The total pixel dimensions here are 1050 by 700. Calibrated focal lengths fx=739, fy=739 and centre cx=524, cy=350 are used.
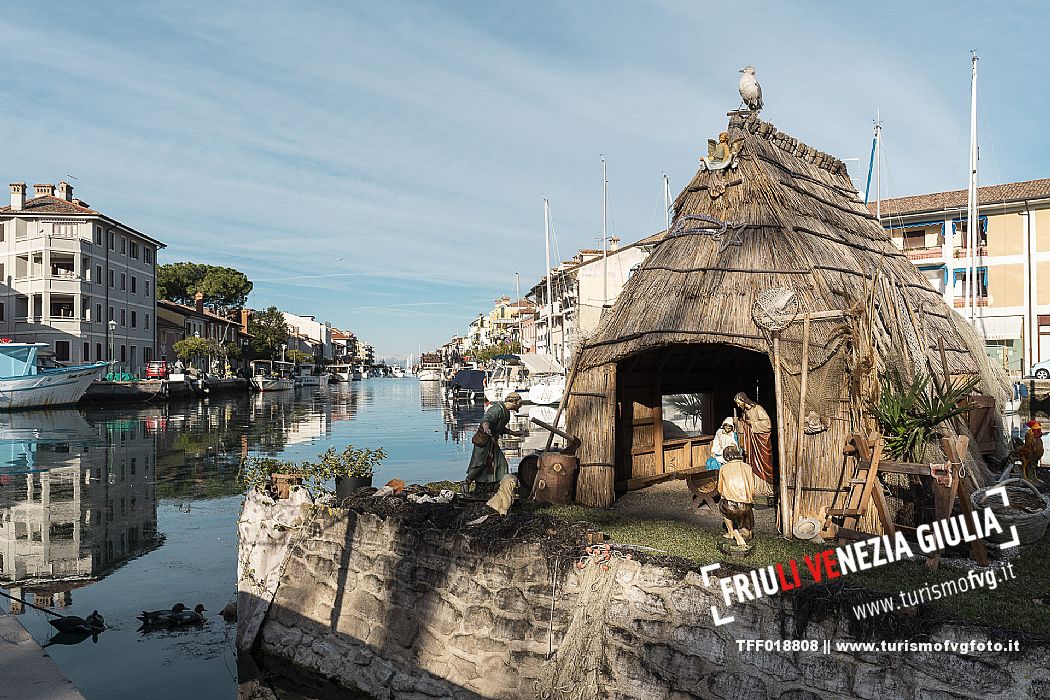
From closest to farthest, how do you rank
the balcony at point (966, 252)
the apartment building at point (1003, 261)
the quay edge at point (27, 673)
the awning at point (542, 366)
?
the quay edge at point (27, 673) → the apartment building at point (1003, 261) → the balcony at point (966, 252) → the awning at point (542, 366)

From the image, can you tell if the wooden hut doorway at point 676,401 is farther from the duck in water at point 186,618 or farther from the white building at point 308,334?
the white building at point 308,334

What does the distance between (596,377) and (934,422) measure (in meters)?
4.82

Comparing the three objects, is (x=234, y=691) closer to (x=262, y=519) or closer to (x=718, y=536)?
(x=262, y=519)

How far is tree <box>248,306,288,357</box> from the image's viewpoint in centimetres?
10112

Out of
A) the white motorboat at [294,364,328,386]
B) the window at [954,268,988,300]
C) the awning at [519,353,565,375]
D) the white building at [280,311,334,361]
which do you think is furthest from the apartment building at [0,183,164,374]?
the white building at [280,311,334,361]

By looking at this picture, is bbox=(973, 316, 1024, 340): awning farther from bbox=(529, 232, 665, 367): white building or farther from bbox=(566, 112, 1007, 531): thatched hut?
bbox=(566, 112, 1007, 531): thatched hut

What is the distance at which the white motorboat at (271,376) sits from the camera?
8472cm

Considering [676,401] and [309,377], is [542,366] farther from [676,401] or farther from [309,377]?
[309,377]

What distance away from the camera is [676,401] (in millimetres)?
15547

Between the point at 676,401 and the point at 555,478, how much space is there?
462 centimetres

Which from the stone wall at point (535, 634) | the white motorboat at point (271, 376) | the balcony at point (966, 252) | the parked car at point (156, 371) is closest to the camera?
the stone wall at point (535, 634)

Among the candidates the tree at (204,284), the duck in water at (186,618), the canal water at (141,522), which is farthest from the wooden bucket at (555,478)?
the tree at (204,284)

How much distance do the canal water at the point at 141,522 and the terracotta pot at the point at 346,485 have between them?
2.85m

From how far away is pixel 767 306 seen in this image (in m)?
10.5
